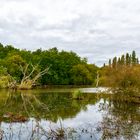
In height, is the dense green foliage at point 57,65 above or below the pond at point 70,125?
above

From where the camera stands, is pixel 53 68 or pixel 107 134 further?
pixel 53 68

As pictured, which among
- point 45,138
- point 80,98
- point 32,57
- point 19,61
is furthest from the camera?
point 32,57

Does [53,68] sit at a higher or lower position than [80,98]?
higher

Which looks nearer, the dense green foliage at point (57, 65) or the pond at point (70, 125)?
the pond at point (70, 125)

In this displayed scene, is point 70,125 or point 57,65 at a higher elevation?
point 57,65

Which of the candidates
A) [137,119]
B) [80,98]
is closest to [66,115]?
[137,119]

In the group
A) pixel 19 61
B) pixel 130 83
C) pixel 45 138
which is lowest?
pixel 45 138

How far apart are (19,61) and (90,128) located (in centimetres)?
6885

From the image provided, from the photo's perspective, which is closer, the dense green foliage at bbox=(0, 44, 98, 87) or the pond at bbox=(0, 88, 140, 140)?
the pond at bbox=(0, 88, 140, 140)

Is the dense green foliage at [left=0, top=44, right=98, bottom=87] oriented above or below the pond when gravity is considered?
above

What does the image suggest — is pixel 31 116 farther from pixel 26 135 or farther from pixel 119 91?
pixel 119 91

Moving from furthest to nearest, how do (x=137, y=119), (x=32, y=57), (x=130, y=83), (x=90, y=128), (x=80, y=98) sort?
(x=32, y=57)
(x=80, y=98)
(x=130, y=83)
(x=137, y=119)
(x=90, y=128)

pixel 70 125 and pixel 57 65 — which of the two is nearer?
pixel 70 125

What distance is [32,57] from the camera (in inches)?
3910
